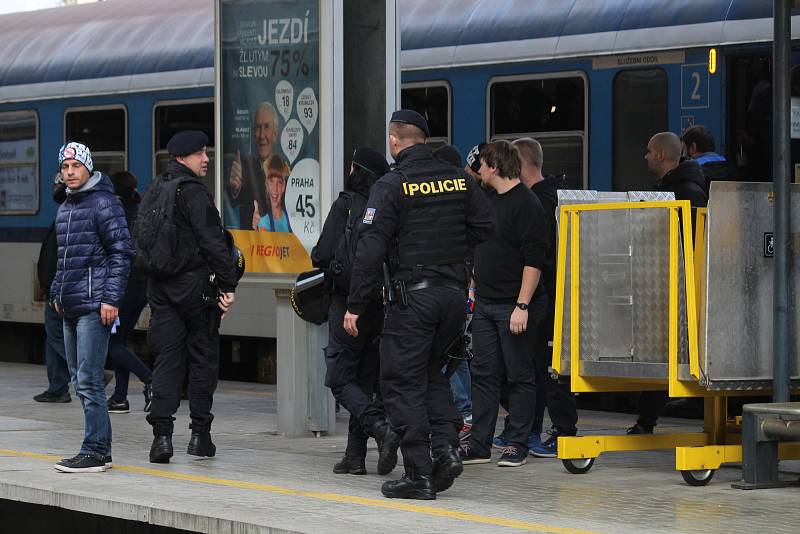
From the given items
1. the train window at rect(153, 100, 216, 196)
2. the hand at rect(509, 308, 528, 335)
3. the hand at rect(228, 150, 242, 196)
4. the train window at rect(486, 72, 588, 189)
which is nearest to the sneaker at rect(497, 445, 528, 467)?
the hand at rect(509, 308, 528, 335)

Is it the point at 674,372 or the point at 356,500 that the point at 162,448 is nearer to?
the point at 356,500

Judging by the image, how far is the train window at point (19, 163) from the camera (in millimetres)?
17219

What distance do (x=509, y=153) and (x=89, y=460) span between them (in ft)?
8.77

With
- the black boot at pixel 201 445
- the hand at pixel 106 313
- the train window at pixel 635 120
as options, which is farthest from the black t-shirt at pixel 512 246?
the train window at pixel 635 120

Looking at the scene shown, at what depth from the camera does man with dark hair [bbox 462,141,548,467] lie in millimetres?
9305

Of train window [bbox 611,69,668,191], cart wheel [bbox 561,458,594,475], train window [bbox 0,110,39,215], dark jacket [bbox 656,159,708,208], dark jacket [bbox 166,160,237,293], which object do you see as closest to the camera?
cart wheel [bbox 561,458,594,475]

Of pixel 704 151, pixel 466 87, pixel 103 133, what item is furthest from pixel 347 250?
pixel 103 133

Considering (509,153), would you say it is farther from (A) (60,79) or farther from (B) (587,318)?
(A) (60,79)

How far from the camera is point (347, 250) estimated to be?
28.6 ft

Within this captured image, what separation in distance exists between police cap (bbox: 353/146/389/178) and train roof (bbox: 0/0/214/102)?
638 cm

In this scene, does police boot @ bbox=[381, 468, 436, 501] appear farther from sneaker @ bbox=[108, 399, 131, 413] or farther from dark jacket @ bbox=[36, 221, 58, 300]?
dark jacket @ bbox=[36, 221, 58, 300]

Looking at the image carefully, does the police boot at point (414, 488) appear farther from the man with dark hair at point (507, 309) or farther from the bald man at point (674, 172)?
the bald man at point (674, 172)

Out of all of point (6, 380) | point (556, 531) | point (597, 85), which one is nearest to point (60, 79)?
point (6, 380)

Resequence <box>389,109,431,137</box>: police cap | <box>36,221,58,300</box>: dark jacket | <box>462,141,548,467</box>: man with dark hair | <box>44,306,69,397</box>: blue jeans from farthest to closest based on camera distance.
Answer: <box>44,306,69,397</box>: blue jeans < <box>36,221,58,300</box>: dark jacket < <box>462,141,548,467</box>: man with dark hair < <box>389,109,431,137</box>: police cap
